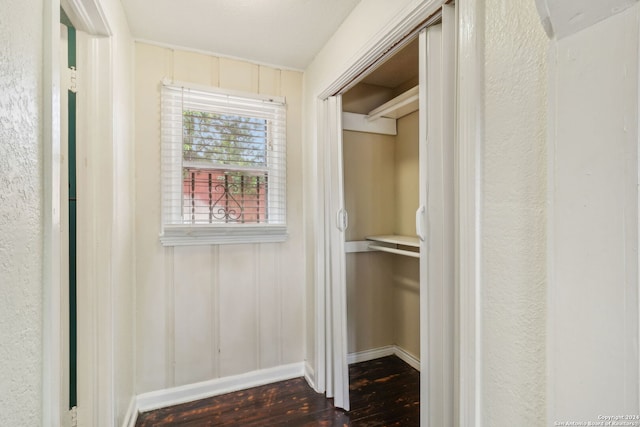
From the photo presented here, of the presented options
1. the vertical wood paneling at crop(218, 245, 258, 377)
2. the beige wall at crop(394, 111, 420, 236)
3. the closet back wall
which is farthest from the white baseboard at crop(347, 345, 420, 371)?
the beige wall at crop(394, 111, 420, 236)

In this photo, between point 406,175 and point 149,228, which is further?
point 406,175

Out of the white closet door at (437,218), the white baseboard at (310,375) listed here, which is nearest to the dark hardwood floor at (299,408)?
the white baseboard at (310,375)

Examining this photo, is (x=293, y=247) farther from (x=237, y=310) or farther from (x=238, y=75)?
(x=238, y=75)

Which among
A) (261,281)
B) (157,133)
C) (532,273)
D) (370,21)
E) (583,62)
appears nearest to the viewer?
(583,62)

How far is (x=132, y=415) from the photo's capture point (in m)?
1.83

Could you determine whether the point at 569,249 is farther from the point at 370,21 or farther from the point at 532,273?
the point at 370,21

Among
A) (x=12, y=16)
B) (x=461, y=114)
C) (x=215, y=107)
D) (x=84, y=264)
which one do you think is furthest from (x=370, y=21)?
(x=84, y=264)

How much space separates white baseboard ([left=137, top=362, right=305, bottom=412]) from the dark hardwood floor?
0.13ft

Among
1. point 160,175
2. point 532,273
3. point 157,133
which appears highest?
point 157,133

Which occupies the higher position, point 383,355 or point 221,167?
point 221,167

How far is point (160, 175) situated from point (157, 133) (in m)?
0.29

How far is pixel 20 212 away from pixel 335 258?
1.61m

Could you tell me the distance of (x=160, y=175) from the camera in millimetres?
2025

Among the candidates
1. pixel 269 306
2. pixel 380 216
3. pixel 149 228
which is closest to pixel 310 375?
pixel 269 306
